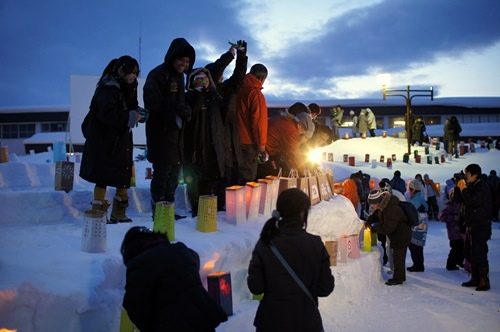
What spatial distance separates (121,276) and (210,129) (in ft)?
9.06

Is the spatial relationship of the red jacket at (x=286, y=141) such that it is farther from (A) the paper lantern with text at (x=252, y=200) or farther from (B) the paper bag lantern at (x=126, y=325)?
(B) the paper bag lantern at (x=126, y=325)

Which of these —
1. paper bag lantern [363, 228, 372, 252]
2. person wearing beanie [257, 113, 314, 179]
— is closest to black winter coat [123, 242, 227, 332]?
person wearing beanie [257, 113, 314, 179]

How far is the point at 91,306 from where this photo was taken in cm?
356

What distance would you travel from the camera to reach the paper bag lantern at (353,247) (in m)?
7.36

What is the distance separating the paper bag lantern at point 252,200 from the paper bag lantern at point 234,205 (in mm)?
257

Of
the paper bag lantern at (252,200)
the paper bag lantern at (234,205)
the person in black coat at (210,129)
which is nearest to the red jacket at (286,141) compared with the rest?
the person in black coat at (210,129)

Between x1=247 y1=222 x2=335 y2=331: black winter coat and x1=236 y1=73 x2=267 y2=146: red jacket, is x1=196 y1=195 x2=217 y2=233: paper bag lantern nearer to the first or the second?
x1=236 y1=73 x2=267 y2=146: red jacket

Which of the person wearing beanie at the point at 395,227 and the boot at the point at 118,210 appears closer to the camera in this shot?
the boot at the point at 118,210

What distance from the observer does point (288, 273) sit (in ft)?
11.0

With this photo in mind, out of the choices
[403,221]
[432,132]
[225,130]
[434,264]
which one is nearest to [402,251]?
[403,221]

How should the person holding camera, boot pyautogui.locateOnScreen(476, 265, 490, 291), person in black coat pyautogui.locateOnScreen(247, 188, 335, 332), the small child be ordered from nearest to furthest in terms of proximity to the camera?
person in black coat pyautogui.locateOnScreen(247, 188, 335, 332)
the person holding camera
boot pyautogui.locateOnScreen(476, 265, 490, 291)
the small child

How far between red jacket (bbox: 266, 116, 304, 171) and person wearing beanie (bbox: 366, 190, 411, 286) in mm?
1486

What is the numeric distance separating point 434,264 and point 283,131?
14.8 ft

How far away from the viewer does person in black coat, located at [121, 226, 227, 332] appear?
9.51ft
